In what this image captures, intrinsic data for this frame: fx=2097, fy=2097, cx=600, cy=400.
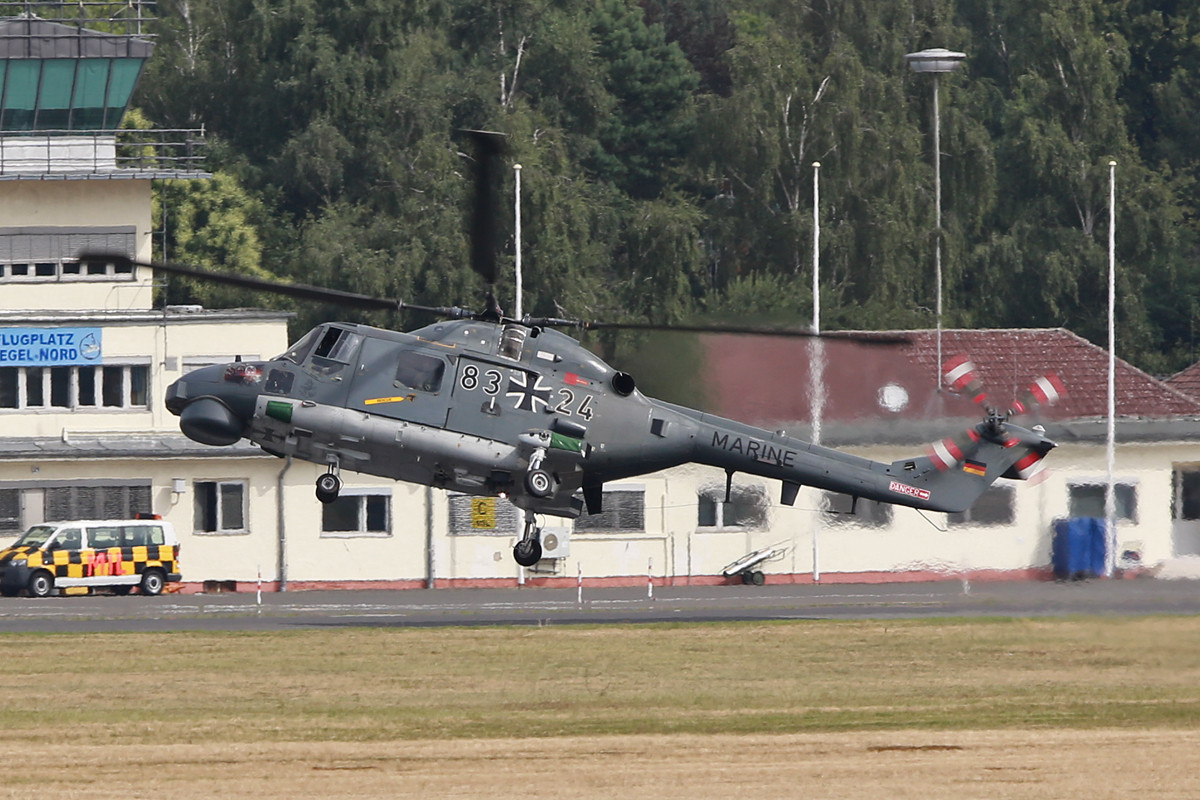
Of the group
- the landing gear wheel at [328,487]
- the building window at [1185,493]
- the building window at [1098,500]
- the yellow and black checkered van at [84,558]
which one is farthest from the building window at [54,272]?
the landing gear wheel at [328,487]

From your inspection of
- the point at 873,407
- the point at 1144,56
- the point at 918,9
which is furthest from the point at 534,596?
the point at 1144,56

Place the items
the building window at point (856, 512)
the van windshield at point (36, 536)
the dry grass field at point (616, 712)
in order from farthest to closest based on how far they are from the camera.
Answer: the van windshield at point (36, 536) < the building window at point (856, 512) < the dry grass field at point (616, 712)

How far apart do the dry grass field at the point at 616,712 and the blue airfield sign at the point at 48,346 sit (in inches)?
741

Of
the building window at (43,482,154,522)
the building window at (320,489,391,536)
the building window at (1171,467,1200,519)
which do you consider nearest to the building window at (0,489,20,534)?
the building window at (43,482,154,522)

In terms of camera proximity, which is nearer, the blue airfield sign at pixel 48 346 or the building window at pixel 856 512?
the building window at pixel 856 512

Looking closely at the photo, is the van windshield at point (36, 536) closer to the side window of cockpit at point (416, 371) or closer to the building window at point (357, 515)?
the building window at point (357, 515)

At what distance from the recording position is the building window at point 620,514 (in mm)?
56812

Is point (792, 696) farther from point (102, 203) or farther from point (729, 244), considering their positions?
point (729, 244)

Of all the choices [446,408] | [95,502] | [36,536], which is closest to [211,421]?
[446,408]

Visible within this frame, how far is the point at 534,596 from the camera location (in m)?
52.9

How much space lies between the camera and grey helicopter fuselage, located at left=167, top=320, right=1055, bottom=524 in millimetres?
32781

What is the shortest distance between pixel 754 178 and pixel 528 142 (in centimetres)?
974

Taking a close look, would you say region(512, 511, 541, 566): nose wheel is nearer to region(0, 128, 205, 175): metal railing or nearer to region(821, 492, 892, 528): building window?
region(821, 492, 892, 528): building window

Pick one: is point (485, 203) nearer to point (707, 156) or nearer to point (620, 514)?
point (620, 514)
